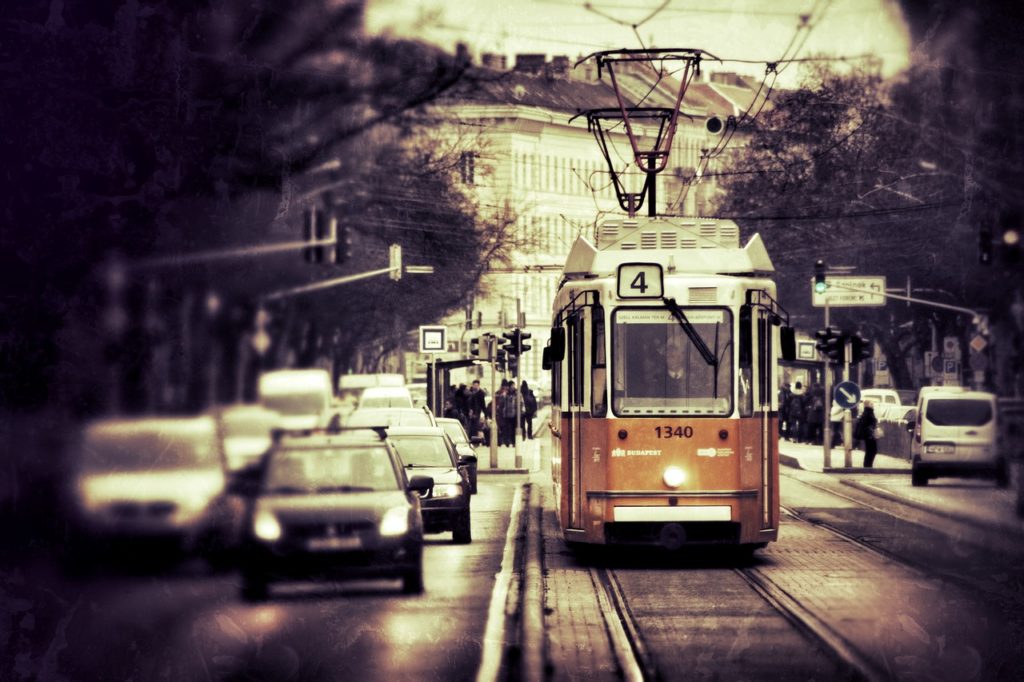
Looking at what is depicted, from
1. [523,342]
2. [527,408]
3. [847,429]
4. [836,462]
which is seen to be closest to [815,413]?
[527,408]

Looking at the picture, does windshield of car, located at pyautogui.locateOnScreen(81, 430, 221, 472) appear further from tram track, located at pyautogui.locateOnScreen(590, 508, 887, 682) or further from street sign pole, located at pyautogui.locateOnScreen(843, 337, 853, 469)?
street sign pole, located at pyautogui.locateOnScreen(843, 337, 853, 469)

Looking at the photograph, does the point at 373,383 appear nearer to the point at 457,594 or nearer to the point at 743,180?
the point at 457,594

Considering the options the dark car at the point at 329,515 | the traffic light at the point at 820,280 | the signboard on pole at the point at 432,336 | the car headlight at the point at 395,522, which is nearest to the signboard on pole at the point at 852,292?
the traffic light at the point at 820,280

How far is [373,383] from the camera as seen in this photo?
10328mm

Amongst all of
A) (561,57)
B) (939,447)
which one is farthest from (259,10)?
(939,447)

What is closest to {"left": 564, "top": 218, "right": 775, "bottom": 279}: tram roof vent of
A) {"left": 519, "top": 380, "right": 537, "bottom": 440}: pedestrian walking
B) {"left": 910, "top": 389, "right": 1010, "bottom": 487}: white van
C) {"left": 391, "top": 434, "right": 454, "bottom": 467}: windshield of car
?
{"left": 391, "top": 434, "right": 454, "bottom": 467}: windshield of car

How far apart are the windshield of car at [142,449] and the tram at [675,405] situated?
915cm

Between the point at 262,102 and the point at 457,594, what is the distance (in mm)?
7545

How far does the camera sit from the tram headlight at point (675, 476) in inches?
603

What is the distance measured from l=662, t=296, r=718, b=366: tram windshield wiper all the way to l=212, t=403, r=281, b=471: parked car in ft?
27.7

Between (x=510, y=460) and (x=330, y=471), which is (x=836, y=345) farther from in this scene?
(x=330, y=471)

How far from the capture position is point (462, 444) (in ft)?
88.4

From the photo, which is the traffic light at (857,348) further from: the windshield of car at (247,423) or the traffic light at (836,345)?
the windshield of car at (247,423)

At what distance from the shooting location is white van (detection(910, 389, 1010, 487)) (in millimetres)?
29516
